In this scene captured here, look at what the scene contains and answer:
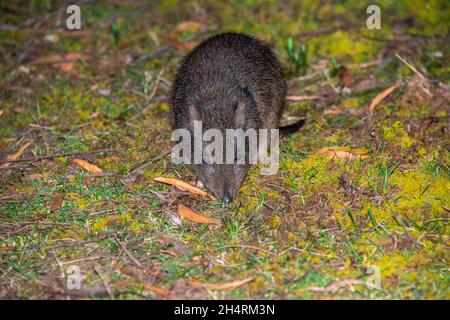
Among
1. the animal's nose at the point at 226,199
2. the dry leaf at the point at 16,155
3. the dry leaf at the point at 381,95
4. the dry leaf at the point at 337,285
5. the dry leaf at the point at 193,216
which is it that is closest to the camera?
the dry leaf at the point at 337,285

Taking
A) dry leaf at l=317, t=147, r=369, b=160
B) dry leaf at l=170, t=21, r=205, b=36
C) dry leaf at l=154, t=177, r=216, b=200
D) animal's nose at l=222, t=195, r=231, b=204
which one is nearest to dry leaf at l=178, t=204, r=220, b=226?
animal's nose at l=222, t=195, r=231, b=204

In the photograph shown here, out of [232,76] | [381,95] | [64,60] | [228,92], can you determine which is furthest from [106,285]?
[64,60]

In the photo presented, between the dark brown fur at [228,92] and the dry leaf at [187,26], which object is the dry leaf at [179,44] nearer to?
the dry leaf at [187,26]

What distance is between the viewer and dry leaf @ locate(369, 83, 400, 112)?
294 inches

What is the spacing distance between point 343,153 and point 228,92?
1482 millimetres

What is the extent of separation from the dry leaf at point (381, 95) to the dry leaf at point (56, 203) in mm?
3962

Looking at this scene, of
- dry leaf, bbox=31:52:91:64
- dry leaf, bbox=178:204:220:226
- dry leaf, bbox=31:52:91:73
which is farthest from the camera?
dry leaf, bbox=31:52:91:64

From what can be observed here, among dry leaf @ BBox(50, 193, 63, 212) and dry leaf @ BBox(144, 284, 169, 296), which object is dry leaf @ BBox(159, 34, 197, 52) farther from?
dry leaf @ BBox(144, 284, 169, 296)

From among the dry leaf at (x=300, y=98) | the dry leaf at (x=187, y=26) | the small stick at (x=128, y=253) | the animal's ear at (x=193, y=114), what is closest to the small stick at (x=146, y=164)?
the animal's ear at (x=193, y=114)

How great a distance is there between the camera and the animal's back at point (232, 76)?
6477 mm

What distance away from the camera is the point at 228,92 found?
20.8 feet

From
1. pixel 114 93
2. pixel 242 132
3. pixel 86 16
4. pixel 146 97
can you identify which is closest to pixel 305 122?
pixel 242 132

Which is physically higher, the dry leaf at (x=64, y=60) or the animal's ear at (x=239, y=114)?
the dry leaf at (x=64, y=60)

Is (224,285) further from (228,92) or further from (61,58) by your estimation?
(61,58)
